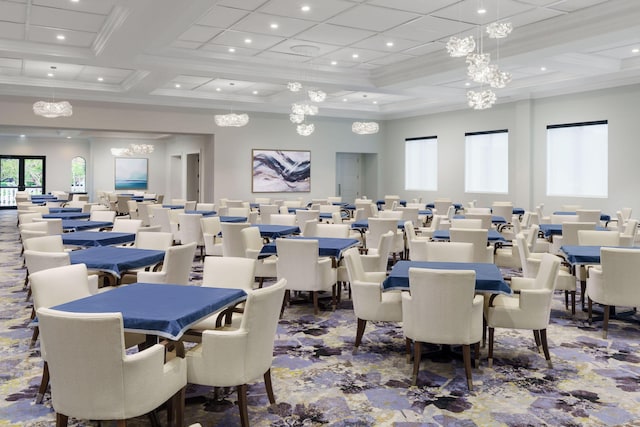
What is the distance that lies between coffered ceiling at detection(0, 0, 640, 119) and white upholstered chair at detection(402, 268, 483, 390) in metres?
5.27

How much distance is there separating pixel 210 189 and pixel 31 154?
13.3 metres

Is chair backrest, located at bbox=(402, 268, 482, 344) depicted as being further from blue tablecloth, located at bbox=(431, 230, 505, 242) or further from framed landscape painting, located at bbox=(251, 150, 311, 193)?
framed landscape painting, located at bbox=(251, 150, 311, 193)

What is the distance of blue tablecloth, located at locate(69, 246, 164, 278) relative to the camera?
533cm

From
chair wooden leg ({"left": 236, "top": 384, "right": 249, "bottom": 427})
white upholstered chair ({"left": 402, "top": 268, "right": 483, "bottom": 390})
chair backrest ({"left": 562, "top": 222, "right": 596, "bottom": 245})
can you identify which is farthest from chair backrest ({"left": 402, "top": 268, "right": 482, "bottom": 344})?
chair backrest ({"left": 562, "top": 222, "right": 596, "bottom": 245})

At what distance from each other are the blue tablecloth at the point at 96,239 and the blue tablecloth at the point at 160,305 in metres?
3.07

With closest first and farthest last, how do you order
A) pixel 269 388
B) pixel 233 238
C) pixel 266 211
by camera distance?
pixel 269 388
pixel 233 238
pixel 266 211

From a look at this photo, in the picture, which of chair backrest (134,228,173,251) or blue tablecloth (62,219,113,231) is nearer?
chair backrest (134,228,173,251)

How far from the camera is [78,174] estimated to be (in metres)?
27.9

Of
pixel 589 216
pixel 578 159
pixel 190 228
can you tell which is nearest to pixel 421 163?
pixel 578 159

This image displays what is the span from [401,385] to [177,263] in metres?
2.32

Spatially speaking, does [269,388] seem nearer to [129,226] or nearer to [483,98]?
[129,226]

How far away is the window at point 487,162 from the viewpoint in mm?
16500

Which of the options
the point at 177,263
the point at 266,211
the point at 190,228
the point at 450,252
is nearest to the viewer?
the point at 177,263

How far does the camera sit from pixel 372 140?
20672 mm
